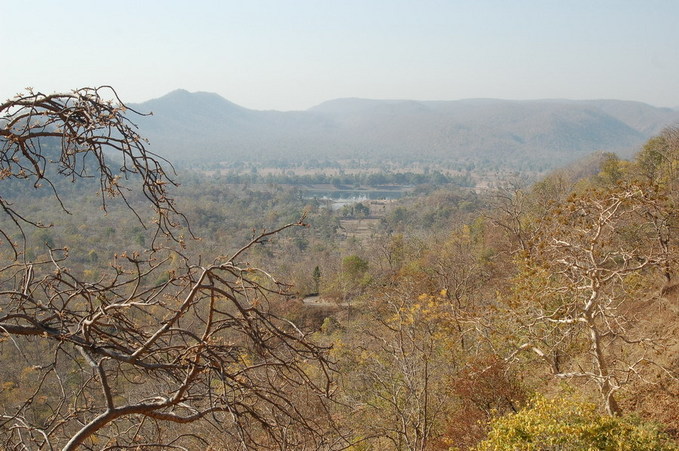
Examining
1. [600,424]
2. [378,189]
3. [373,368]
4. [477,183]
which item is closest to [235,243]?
[373,368]

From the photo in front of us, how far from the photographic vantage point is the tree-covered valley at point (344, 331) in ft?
5.76

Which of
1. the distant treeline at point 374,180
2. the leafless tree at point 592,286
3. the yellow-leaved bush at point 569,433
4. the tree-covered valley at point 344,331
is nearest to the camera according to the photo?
the tree-covered valley at point 344,331

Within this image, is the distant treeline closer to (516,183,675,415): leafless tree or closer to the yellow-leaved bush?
(516,183,675,415): leafless tree

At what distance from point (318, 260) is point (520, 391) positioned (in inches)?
1205

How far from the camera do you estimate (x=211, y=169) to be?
150500 millimetres

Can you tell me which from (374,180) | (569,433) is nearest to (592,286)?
(569,433)

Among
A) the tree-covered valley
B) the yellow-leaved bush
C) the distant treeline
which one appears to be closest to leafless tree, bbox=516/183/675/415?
the tree-covered valley

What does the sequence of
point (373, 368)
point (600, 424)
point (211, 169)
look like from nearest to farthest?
1. point (600, 424)
2. point (373, 368)
3. point (211, 169)

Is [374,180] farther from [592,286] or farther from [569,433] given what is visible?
[569,433]

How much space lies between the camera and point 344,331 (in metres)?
21.8

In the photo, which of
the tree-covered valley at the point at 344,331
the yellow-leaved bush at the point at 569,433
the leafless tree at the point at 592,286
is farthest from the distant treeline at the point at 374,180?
the yellow-leaved bush at the point at 569,433

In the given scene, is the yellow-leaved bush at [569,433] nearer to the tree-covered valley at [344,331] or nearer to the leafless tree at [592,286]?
the tree-covered valley at [344,331]

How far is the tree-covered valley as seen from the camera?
1.75 metres

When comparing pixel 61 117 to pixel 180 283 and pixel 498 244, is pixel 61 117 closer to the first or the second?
pixel 180 283
